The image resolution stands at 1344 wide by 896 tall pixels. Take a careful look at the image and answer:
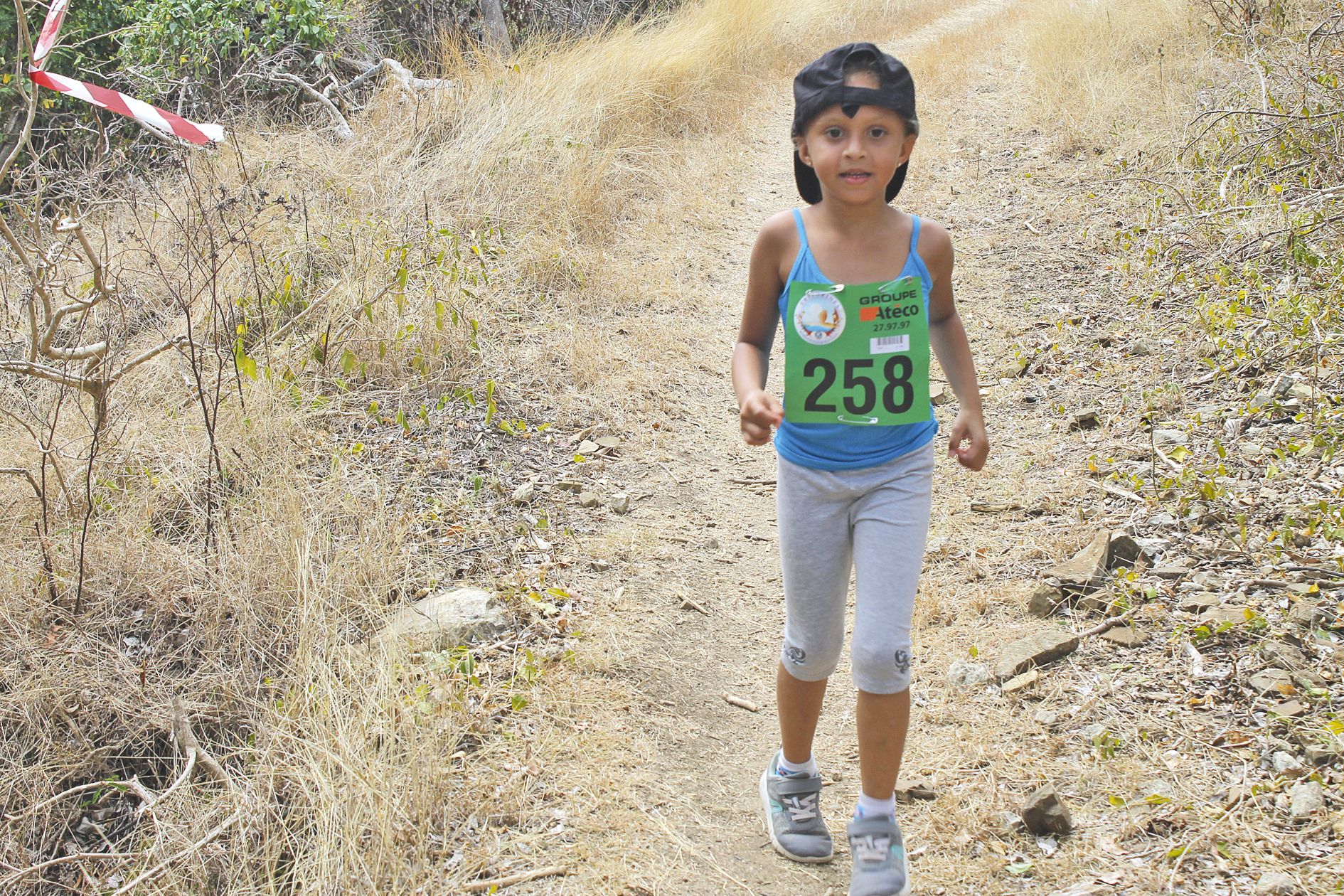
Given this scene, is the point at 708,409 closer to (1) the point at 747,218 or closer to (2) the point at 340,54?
(1) the point at 747,218

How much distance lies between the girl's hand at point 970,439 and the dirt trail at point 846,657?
883mm

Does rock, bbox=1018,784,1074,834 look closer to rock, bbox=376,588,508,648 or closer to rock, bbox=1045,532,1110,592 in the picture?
rock, bbox=1045,532,1110,592

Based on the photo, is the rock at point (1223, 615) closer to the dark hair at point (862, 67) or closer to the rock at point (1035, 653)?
the rock at point (1035, 653)

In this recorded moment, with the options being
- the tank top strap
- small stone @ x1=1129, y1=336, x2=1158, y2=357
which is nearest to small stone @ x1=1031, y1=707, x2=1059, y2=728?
the tank top strap

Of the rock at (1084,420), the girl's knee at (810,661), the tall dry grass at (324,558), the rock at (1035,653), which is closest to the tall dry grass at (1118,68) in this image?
the rock at (1084,420)

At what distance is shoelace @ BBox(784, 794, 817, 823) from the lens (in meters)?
2.43

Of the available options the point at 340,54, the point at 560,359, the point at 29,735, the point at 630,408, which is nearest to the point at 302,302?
the point at 560,359

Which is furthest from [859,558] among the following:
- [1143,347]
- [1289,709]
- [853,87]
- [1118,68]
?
[1118,68]

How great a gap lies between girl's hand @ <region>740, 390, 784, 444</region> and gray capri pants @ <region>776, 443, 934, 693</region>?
188 millimetres

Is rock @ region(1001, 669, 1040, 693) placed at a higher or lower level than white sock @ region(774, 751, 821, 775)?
lower

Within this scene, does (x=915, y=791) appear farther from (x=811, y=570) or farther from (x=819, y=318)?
(x=819, y=318)

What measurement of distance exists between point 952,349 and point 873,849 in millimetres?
1103

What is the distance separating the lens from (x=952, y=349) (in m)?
2.31

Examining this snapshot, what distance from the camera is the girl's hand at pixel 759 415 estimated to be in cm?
200
